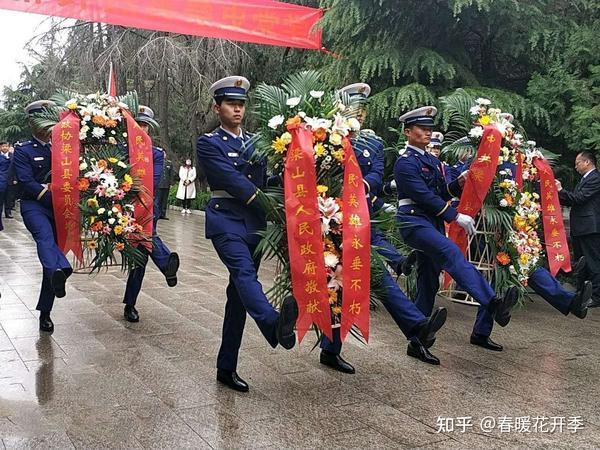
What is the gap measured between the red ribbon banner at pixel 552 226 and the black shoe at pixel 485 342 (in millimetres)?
1294

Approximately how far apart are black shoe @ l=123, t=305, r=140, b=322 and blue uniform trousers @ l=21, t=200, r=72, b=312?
26.6 inches

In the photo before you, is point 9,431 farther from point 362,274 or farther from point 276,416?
point 362,274

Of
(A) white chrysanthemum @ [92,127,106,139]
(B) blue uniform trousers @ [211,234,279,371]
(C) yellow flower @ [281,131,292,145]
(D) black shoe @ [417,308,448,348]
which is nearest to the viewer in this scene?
(B) blue uniform trousers @ [211,234,279,371]

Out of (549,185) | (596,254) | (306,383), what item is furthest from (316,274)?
(596,254)

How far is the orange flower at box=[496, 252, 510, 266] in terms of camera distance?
5285 mm

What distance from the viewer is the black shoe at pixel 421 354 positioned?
451cm

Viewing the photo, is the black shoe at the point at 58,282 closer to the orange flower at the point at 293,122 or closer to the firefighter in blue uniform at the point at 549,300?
the orange flower at the point at 293,122

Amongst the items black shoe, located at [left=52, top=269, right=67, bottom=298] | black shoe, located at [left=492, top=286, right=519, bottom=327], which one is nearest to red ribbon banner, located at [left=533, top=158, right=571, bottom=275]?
black shoe, located at [left=492, top=286, right=519, bottom=327]

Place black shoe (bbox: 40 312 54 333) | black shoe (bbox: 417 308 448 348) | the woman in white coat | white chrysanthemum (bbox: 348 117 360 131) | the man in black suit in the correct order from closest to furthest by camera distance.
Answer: white chrysanthemum (bbox: 348 117 360 131) → black shoe (bbox: 417 308 448 348) → black shoe (bbox: 40 312 54 333) → the man in black suit → the woman in white coat

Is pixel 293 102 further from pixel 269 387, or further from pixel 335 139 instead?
pixel 269 387

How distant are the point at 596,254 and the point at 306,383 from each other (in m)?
4.35

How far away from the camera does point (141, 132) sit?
5688 millimetres

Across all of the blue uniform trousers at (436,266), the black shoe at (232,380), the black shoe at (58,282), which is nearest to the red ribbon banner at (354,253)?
the black shoe at (232,380)

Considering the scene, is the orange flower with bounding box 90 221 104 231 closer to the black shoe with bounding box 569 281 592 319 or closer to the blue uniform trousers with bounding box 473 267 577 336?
the blue uniform trousers with bounding box 473 267 577 336
